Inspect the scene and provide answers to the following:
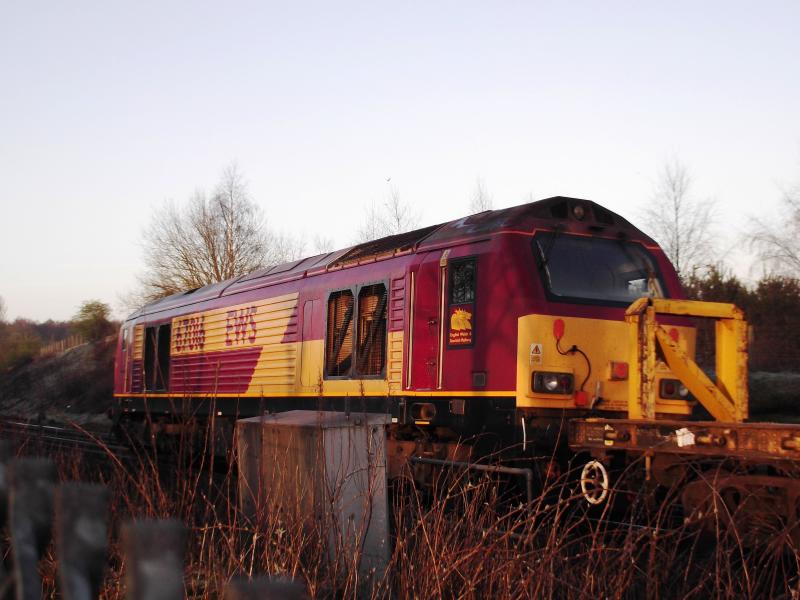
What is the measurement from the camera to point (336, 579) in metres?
4.83

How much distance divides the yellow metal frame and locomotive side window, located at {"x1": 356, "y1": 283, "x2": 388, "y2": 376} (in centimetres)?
332

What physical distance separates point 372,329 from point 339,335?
74 centimetres

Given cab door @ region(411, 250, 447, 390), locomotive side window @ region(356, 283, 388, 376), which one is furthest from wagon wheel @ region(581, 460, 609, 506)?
locomotive side window @ region(356, 283, 388, 376)

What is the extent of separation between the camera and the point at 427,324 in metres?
9.40

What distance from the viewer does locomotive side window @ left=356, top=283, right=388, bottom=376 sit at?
397 inches

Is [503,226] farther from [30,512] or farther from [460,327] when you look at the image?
[30,512]

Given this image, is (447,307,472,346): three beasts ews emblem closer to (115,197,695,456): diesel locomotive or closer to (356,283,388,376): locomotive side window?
(115,197,695,456): diesel locomotive

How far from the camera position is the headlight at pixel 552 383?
838cm

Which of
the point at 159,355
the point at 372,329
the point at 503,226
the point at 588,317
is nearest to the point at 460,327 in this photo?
the point at 503,226

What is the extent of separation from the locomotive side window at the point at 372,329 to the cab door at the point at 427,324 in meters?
0.65

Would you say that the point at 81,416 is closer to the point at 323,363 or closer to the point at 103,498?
the point at 323,363

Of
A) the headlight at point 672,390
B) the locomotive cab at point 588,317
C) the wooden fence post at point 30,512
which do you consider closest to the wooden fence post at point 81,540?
the wooden fence post at point 30,512

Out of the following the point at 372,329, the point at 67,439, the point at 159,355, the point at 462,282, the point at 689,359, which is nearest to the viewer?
the point at 689,359

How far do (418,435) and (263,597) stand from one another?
26.9 ft
